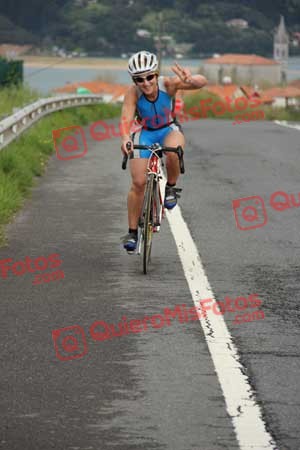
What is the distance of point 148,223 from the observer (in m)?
10.8

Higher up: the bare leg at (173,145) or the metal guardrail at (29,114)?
the bare leg at (173,145)

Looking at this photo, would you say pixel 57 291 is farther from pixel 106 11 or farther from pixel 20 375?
pixel 106 11

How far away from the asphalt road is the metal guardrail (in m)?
2.39

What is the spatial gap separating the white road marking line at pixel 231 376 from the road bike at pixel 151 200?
0.42 meters

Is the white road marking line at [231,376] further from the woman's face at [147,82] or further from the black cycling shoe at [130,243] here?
the woman's face at [147,82]

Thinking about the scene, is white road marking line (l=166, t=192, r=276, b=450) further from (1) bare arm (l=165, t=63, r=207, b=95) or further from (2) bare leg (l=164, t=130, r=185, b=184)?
(1) bare arm (l=165, t=63, r=207, b=95)

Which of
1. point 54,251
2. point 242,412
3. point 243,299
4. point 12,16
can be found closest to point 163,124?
point 54,251

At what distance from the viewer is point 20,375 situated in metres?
7.06

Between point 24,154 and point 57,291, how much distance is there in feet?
35.1

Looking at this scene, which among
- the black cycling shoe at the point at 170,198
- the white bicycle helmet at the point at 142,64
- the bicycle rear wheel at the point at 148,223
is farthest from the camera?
the black cycling shoe at the point at 170,198

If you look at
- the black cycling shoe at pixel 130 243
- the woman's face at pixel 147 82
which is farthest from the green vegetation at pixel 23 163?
the woman's face at pixel 147 82

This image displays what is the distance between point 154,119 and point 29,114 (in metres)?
14.1

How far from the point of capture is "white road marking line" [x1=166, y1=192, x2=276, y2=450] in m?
5.91

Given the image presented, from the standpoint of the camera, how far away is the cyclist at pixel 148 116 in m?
10.6
